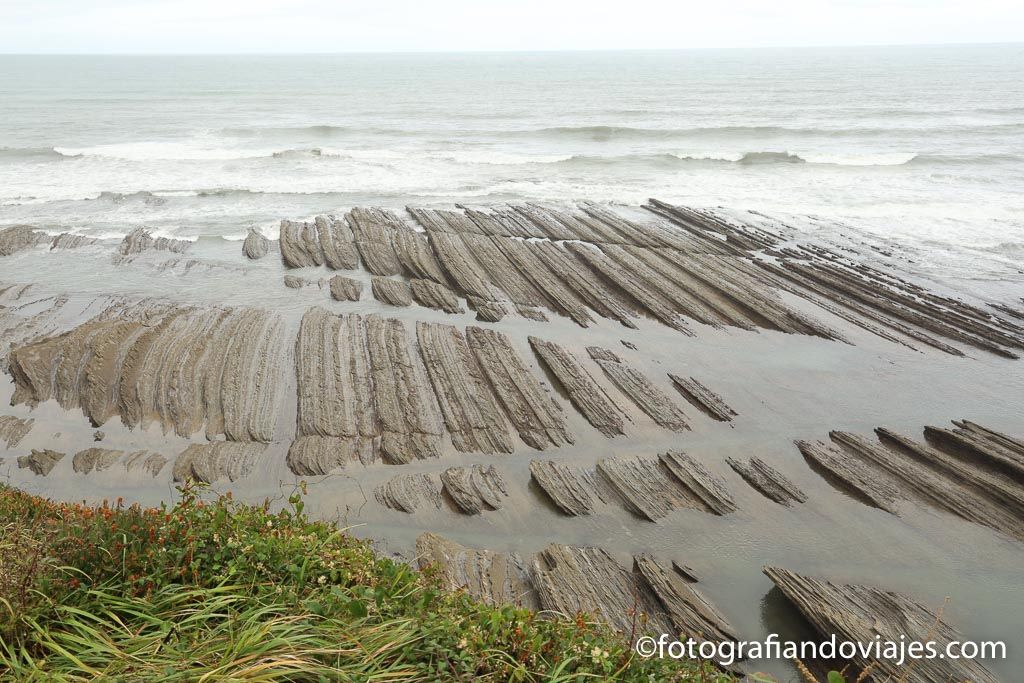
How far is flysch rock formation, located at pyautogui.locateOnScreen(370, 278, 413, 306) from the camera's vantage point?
16259 millimetres

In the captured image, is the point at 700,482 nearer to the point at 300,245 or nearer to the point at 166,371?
the point at 166,371

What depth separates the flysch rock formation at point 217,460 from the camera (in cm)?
977

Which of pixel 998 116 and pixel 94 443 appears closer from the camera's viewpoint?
pixel 94 443

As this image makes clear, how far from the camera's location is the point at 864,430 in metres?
11.4

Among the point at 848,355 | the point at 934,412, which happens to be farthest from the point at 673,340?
the point at 934,412

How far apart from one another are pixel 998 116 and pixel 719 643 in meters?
64.1

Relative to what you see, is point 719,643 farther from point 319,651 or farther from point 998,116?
point 998,116

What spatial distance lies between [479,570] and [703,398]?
611 centimetres

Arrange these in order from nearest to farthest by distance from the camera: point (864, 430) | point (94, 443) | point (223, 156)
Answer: point (94, 443)
point (864, 430)
point (223, 156)

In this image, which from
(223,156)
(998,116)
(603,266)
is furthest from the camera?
(998,116)

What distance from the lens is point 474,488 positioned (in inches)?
374

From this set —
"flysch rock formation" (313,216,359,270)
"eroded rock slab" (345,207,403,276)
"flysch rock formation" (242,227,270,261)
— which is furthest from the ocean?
"eroded rock slab" (345,207,403,276)

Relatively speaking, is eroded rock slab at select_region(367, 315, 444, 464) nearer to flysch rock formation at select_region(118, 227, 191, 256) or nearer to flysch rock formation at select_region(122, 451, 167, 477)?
flysch rock formation at select_region(122, 451, 167, 477)

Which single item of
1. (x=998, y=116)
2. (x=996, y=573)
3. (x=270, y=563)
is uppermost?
(x=998, y=116)
